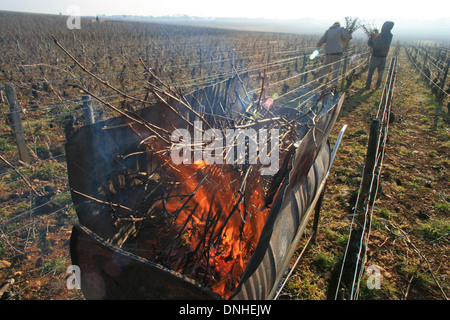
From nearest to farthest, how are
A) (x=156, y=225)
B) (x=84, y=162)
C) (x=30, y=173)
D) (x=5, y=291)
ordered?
(x=84, y=162), (x=156, y=225), (x=5, y=291), (x=30, y=173)

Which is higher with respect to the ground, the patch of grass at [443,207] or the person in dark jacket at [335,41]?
the person in dark jacket at [335,41]

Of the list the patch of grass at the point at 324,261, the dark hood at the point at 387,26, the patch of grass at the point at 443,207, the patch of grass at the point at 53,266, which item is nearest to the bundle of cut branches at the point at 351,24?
the dark hood at the point at 387,26

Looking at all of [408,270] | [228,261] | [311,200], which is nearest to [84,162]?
[228,261]

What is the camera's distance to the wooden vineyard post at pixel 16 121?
4.39 m

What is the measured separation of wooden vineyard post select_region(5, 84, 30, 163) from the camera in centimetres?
439

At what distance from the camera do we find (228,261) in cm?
220

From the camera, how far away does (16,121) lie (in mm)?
4508

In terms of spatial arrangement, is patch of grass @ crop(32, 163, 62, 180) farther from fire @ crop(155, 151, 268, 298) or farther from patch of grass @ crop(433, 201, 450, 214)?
patch of grass @ crop(433, 201, 450, 214)

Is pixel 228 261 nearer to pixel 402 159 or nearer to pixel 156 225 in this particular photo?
pixel 156 225

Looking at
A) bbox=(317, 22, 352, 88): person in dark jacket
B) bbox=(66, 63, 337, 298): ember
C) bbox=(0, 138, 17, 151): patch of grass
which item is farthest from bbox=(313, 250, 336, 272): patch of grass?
bbox=(317, 22, 352, 88): person in dark jacket

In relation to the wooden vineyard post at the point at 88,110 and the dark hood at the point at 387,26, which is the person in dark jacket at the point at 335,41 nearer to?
the dark hood at the point at 387,26

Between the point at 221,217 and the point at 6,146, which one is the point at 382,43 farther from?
the point at 6,146

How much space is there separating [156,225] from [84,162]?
858 mm

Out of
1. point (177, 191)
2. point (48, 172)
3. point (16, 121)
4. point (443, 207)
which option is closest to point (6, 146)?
point (16, 121)
